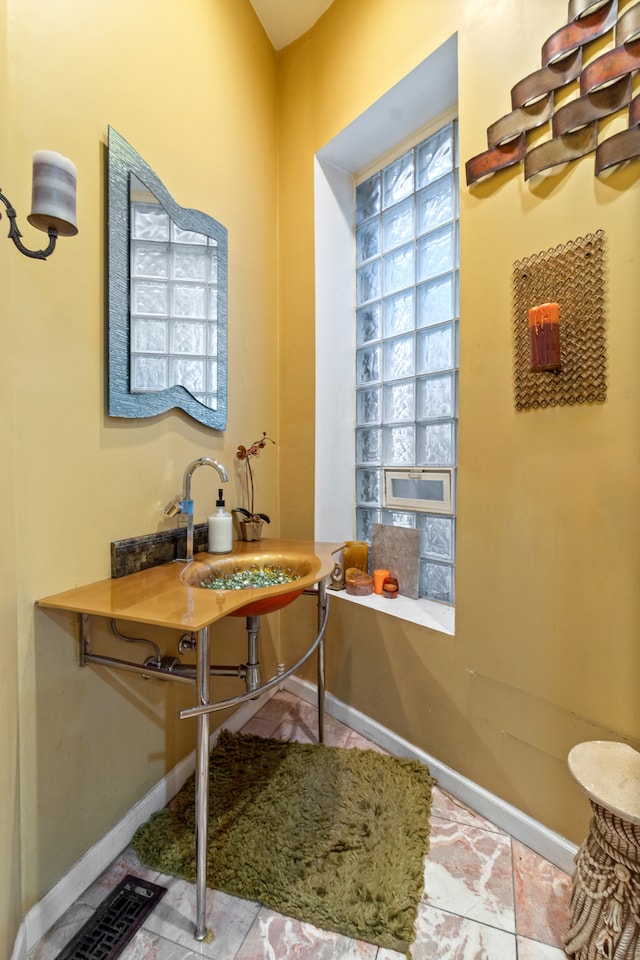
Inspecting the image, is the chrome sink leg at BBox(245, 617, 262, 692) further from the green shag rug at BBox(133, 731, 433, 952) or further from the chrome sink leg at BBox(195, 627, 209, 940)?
the green shag rug at BBox(133, 731, 433, 952)

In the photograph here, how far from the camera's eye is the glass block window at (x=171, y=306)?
127 cm

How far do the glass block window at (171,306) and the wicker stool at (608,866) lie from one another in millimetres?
1495

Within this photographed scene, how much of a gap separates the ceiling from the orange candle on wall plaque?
181 centimetres

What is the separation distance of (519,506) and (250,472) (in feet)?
3.56

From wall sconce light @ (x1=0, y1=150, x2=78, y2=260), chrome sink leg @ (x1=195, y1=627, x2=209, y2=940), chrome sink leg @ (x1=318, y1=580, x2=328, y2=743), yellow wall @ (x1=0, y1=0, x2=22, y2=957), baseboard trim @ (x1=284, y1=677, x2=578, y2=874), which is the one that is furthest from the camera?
chrome sink leg @ (x1=318, y1=580, x2=328, y2=743)

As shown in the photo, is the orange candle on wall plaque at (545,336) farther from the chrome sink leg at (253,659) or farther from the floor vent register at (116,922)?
the floor vent register at (116,922)

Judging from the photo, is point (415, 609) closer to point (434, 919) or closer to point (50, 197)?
point (434, 919)

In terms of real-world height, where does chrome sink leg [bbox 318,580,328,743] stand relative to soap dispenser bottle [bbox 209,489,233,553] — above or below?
below

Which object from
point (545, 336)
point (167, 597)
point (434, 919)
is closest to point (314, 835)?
point (434, 919)

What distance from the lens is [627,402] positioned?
1.03m

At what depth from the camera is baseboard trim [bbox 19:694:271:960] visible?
963 millimetres

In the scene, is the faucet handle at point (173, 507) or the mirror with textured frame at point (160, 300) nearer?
the mirror with textured frame at point (160, 300)

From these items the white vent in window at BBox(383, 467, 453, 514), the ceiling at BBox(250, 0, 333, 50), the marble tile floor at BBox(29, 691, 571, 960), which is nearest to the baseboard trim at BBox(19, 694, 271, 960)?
the marble tile floor at BBox(29, 691, 571, 960)

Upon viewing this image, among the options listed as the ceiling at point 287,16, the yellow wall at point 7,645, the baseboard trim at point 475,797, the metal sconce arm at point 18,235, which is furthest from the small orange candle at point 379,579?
the ceiling at point 287,16
